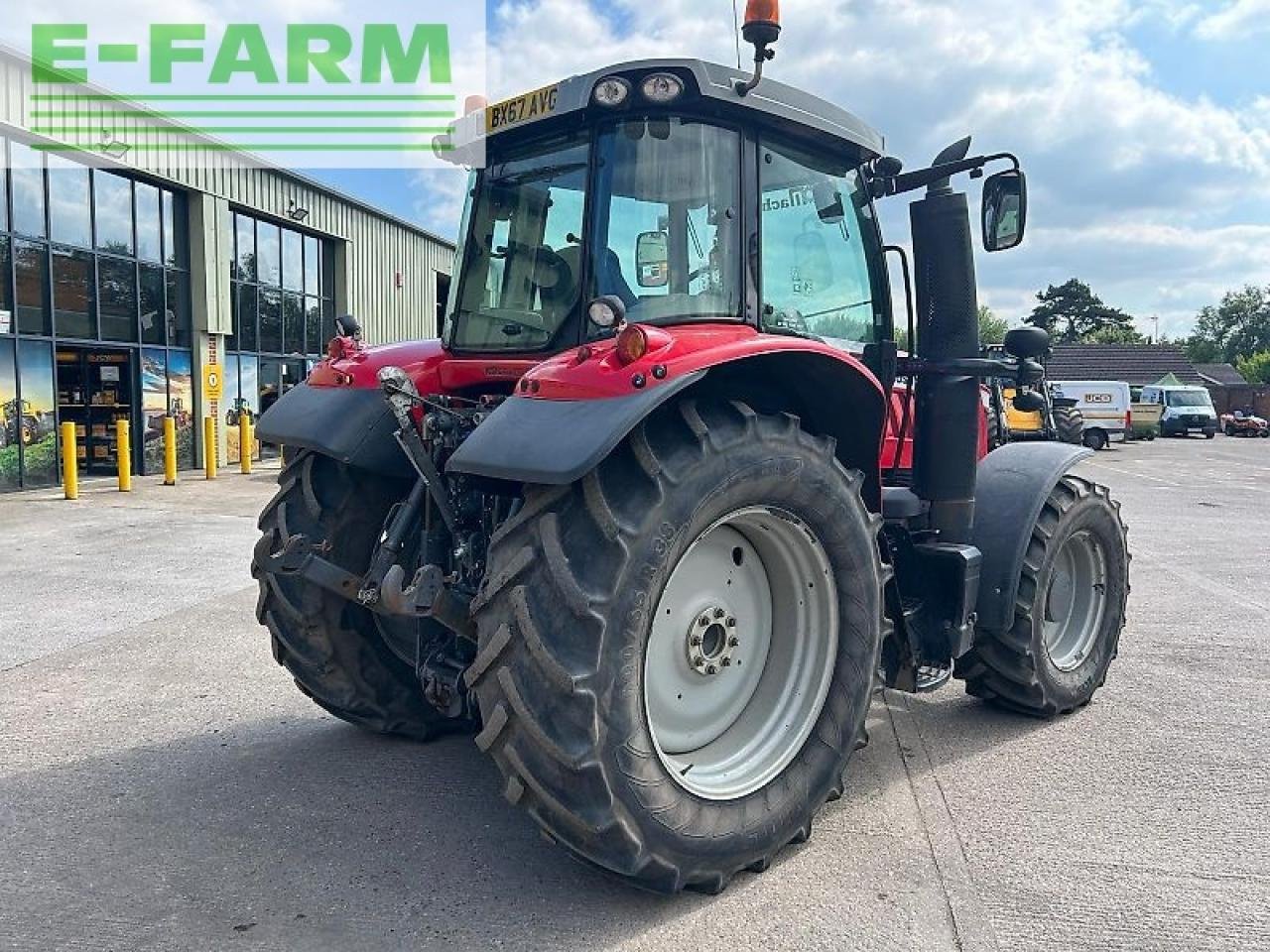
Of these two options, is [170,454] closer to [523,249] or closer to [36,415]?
[36,415]

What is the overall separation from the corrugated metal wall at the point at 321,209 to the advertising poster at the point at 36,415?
10.6 feet

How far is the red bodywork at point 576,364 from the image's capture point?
8.90ft

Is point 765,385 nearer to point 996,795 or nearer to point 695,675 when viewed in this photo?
point 695,675

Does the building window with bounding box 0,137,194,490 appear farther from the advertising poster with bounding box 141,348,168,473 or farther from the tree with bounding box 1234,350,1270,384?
the tree with bounding box 1234,350,1270,384

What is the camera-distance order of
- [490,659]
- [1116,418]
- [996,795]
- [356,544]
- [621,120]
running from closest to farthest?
[490,659]
[621,120]
[996,795]
[356,544]
[1116,418]

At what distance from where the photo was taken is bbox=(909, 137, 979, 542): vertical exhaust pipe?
13.6 ft

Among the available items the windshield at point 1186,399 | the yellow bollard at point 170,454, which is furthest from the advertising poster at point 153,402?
the windshield at point 1186,399

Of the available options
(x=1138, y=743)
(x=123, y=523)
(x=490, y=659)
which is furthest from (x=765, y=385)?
(x=123, y=523)

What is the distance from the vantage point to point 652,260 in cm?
334

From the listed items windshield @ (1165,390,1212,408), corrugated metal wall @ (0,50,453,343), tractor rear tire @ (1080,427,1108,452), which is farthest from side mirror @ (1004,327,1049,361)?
windshield @ (1165,390,1212,408)

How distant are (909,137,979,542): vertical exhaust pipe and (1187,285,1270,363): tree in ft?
317

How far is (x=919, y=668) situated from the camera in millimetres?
3975

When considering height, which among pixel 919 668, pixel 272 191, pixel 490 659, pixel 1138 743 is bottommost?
pixel 1138 743

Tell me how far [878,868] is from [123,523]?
1027 cm
